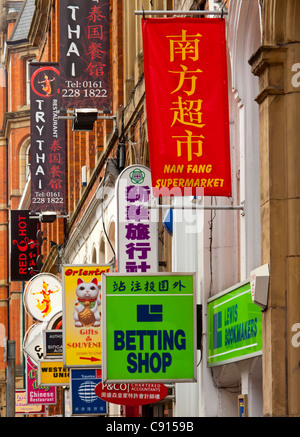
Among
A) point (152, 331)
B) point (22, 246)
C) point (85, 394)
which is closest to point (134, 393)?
point (152, 331)

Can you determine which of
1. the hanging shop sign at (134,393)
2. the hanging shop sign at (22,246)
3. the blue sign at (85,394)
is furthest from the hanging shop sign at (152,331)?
the hanging shop sign at (22,246)

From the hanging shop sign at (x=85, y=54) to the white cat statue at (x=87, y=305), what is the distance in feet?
17.5

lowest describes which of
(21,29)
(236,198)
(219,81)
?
(236,198)

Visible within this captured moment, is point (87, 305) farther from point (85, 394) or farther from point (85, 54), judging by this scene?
point (85, 54)

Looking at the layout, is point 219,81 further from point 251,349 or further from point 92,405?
point 92,405

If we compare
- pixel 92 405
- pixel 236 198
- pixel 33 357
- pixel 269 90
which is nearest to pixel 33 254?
pixel 33 357

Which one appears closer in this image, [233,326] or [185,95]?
[185,95]

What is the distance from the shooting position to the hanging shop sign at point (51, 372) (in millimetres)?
26875

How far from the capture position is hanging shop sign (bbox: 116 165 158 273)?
20.1 meters

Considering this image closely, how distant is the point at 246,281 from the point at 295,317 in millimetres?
2529

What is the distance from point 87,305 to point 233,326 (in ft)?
22.1

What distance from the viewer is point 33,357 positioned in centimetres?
3014

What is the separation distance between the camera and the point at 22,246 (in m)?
51.7

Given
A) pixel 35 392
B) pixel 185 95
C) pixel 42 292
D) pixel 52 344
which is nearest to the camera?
pixel 185 95
